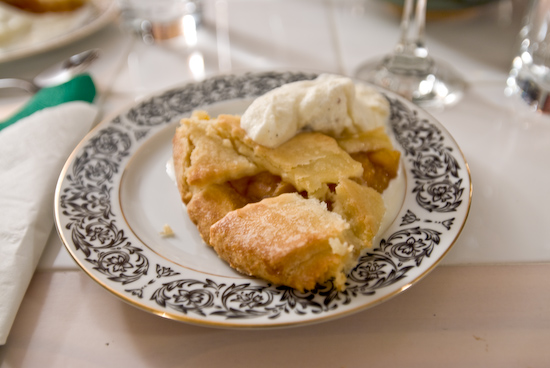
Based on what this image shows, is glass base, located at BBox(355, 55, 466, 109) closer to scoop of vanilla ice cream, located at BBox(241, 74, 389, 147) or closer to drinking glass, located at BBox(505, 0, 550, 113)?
drinking glass, located at BBox(505, 0, 550, 113)

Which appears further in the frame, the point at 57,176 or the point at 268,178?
the point at 57,176

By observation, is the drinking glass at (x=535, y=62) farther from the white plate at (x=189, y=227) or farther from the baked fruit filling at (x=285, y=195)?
the baked fruit filling at (x=285, y=195)

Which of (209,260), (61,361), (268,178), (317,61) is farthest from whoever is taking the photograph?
(317,61)

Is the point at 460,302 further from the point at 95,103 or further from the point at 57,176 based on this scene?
the point at 95,103

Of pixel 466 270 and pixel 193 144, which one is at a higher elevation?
pixel 193 144

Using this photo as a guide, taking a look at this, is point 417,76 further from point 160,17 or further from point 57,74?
point 57,74

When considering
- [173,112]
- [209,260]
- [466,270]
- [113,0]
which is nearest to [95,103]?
[173,112]

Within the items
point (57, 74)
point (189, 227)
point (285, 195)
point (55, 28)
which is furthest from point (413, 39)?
point (55, 28)
